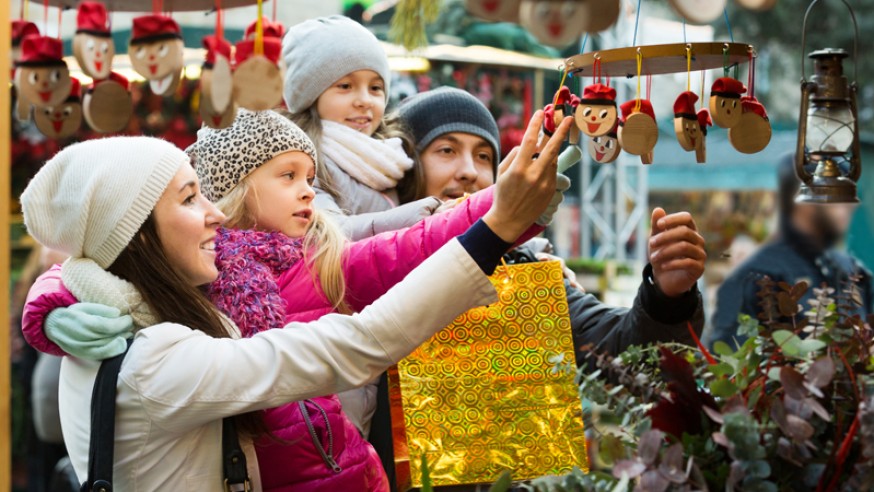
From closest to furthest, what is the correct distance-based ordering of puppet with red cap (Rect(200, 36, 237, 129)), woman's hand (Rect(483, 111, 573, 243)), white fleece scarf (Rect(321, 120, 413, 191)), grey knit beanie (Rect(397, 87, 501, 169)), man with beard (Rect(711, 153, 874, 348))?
puppet with red cap (Rect(200, 36, 237, 129))
woman's hand (Rect(483, 111, 573, 243))
white fleece scarf (Rect(321, 120, 413, 191))
grey knit beanie (Rect(397, 87, 501, 169))
man with beard (Rect(711, 153, 874, 348))

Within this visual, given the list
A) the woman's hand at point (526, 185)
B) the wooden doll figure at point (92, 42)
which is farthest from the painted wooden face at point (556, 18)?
the wooden doll figure at point (92, 42)

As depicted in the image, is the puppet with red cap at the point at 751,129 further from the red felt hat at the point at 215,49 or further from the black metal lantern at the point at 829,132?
the red felt hat at the point at 215,49

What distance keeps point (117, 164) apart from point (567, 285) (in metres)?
1.09

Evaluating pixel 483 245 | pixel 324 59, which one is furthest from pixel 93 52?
pixel 324 59

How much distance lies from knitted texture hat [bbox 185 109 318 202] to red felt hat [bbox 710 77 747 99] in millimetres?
781

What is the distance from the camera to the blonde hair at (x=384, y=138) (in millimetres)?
2271

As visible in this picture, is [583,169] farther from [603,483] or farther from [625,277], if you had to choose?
[603,483]

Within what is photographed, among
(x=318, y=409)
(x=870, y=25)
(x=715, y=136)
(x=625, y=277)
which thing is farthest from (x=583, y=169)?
(x=318, y=409)

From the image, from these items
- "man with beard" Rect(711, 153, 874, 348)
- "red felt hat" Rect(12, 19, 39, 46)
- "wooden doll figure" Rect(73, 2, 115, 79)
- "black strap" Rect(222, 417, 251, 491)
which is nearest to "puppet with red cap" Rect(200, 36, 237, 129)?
"wooden doll figure" Rect(73, 2, 115, 79)

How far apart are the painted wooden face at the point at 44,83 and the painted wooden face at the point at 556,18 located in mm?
711

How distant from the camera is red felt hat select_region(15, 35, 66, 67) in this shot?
1.56 meters

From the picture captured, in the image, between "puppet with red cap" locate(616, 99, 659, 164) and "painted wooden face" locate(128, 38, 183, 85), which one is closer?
"painted wooden face" locate(128, 38, 183, 85)

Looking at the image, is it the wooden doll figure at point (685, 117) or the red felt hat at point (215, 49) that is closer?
the red felt hat at point (215, 49)

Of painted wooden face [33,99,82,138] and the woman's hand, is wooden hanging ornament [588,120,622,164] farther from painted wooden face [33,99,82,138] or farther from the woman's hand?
painted wooden face [33,99,82,138]
